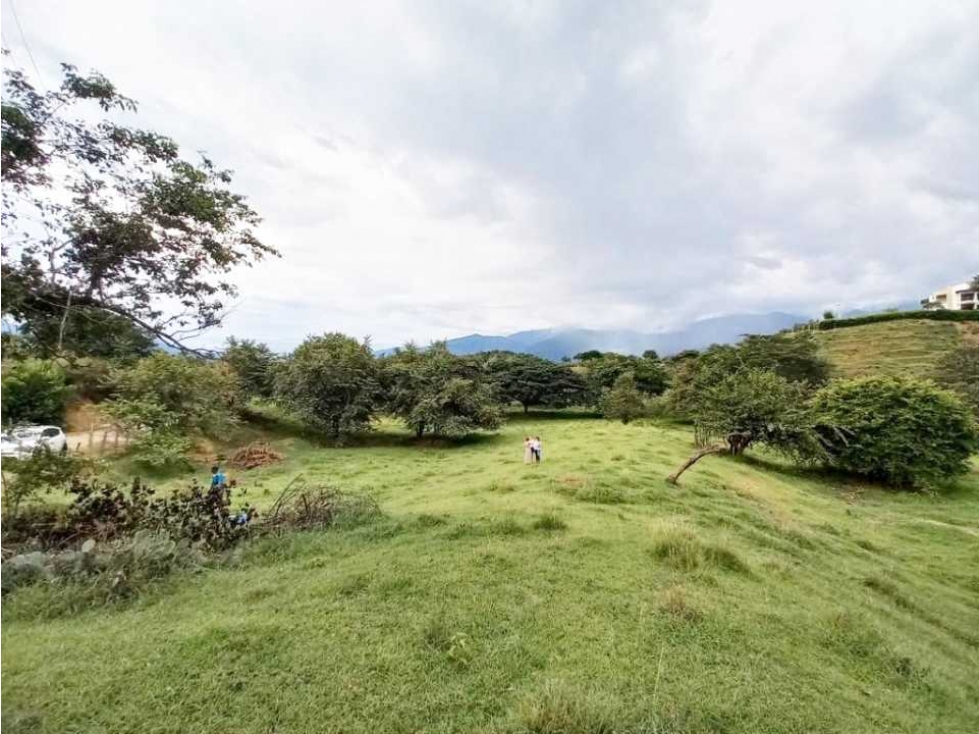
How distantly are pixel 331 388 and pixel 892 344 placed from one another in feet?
203

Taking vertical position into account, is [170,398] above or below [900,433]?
above

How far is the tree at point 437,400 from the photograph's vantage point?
25516 millimetres

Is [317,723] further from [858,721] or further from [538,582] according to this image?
[858,721]

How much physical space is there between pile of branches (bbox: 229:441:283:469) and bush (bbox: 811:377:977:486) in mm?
22812

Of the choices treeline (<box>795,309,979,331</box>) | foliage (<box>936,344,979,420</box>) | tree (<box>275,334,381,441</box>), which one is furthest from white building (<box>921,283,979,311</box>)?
tree (<box>275,334,381,441</box>)

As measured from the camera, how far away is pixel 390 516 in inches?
375

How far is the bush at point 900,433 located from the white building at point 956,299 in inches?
3105

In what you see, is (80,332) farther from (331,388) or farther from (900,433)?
(900,433)

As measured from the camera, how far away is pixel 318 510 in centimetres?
930

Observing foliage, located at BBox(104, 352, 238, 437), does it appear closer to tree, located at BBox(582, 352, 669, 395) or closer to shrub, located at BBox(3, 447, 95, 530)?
shrub, located at BBox(3, 447, 95, 530)

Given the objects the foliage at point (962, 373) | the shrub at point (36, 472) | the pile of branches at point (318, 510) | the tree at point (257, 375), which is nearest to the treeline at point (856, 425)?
the pile of branches at point (318, 510)

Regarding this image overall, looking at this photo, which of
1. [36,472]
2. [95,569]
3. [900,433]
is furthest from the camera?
[900,433]

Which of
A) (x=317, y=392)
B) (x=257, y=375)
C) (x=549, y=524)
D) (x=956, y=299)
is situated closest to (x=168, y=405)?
(x=317, y=392)

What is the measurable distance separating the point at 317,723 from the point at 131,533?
16.6ft
